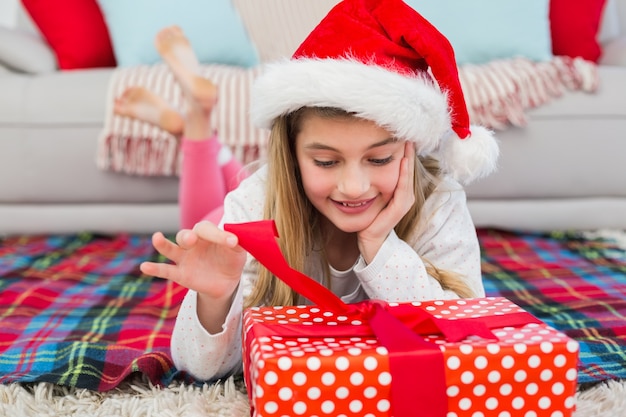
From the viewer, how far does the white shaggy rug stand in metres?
0.85

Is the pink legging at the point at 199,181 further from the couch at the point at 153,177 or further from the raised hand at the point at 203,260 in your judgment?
the raised hand at the point at 203,260

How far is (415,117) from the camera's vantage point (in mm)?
884

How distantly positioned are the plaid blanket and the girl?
0.18 meters

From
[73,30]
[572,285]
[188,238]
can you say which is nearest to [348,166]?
[188,238]

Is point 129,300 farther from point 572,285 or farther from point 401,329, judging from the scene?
point 572,285

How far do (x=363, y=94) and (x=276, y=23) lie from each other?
3.87ft

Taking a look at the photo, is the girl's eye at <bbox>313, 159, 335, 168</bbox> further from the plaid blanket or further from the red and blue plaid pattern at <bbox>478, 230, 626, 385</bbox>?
the red and blue plaid pattern at <bbox>478, 230, 626, 385</bbox>

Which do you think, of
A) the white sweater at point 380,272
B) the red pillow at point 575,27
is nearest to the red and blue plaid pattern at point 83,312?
the white sweater at point 380,272

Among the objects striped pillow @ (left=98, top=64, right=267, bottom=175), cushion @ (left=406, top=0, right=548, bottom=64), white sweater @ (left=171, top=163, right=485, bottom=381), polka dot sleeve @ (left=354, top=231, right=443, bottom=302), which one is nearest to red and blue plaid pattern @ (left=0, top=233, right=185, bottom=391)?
white sweater @ (left=171, top=163, right=485, bottom=381)

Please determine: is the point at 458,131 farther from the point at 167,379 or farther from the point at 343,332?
the point at 167,379

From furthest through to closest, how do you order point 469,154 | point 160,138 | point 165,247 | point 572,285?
point 160,138 < point 572,285 < point 469,154 < point 165,247

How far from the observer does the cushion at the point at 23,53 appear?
1840 mm

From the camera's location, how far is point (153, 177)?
1.75 metres

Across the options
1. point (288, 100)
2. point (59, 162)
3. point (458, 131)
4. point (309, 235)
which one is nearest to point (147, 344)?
point (309, 235)
